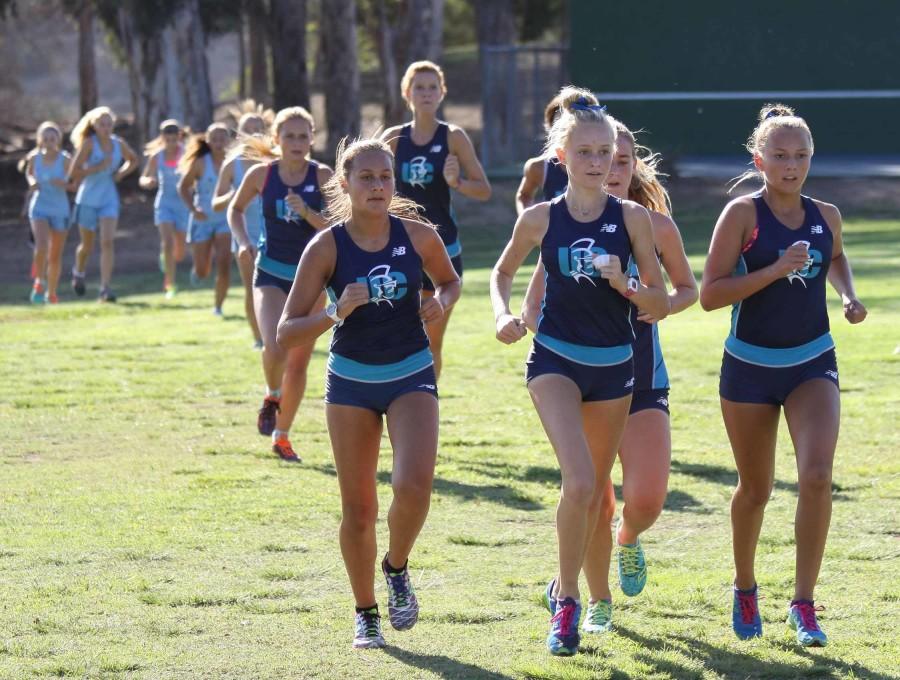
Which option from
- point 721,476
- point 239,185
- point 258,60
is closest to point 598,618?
point 721,476

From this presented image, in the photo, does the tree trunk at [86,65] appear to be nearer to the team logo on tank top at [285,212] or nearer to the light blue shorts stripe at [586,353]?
the team logo on tank top at [285,212]

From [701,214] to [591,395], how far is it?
80.4 feet

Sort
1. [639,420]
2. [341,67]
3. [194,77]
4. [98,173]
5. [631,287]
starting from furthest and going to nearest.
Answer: [194,77] < [341,67] < [98,173] < [639,420] < [631,287]

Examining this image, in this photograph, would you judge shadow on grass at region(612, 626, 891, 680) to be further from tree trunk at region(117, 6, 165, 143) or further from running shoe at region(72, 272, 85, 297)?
tree trunk at region(117, 6, 165, 143)

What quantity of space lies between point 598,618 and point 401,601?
2.48 ft

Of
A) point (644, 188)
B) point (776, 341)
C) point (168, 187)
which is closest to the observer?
point (776, 341)

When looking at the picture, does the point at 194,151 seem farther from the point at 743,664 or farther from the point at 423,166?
the point at 743,664

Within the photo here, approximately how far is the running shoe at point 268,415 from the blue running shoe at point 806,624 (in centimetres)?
486

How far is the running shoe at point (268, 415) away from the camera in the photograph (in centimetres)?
998

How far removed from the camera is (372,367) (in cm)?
578

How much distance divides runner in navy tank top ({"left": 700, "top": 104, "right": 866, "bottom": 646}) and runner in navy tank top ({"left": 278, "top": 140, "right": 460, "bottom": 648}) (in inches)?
44.1

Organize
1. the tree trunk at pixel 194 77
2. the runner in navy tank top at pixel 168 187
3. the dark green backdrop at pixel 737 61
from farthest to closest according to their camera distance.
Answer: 1. the dark green backdrop at pixel 737 61
2. the tree trunk at pixel 194 77
3. the runner in navy tank top at pixel 168 187

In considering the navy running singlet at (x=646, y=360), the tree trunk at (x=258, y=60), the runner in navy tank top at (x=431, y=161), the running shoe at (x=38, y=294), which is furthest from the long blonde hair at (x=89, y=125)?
the tree trunk at (x=258, y=60)

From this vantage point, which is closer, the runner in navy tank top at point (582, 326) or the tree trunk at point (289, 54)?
the runner in navy tank top at point (582, 326)
